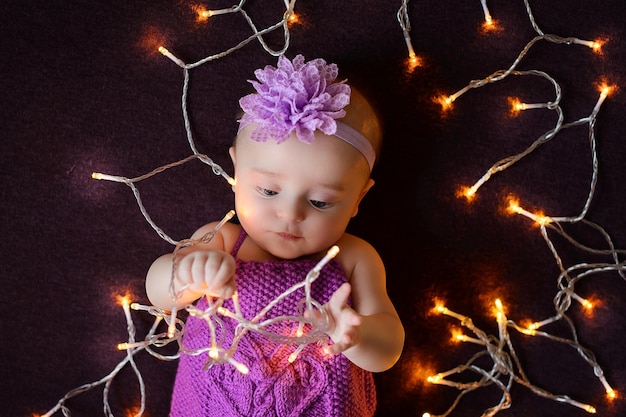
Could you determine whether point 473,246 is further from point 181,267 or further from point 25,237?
point 25,237

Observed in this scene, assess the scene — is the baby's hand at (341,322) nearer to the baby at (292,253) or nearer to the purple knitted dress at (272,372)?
the baby at (292,253)

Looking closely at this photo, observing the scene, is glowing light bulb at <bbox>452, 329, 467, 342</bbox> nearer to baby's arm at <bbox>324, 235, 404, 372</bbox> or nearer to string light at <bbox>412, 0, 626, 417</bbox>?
string light at <bbox>412, 0, 626, 417</bbox>

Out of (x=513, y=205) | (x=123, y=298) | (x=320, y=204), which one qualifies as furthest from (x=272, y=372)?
(x=513, y=205)

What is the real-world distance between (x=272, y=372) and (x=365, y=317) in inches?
7.8

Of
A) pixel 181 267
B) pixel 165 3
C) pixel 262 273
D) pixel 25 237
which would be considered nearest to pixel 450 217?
pixel 262 273

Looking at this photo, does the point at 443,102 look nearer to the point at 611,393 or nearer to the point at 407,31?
the point at 407,31

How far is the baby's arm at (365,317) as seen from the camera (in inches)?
42.0

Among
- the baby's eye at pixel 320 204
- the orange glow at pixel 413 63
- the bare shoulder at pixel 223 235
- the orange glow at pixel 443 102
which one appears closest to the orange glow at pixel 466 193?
the orange glow at pixel 443 102

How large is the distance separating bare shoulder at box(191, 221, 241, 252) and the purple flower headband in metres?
0.26

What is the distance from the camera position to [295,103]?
1159 millimetres

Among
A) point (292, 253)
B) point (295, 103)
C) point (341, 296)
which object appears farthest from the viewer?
point (292, 253)

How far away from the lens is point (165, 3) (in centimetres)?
145

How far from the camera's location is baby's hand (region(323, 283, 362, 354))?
106 cm

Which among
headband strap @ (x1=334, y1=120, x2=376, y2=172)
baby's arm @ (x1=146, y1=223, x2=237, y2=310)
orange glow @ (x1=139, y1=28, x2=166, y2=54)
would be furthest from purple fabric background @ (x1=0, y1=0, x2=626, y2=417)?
baby's arm @ (x1=146, y1=223, x2=237, y2=310)
